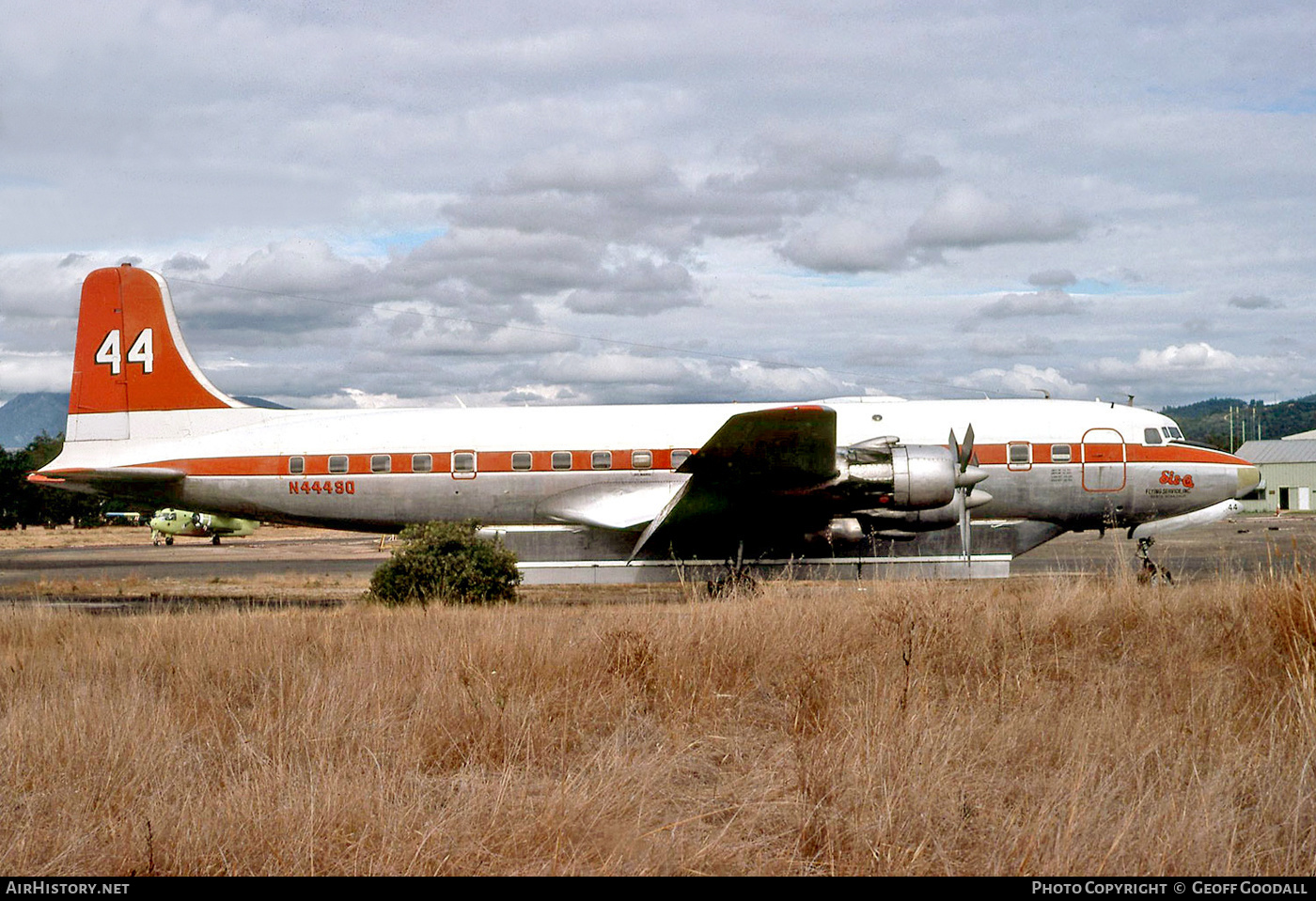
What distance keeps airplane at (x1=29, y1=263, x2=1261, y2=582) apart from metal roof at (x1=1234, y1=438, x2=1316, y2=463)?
80579 millimetres

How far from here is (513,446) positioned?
733 inches

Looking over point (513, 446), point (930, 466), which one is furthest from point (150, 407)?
point (930, 466)

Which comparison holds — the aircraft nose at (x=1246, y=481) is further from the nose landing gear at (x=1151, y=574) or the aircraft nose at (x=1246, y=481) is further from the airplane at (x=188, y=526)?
the airplane at (x=188, y=526)

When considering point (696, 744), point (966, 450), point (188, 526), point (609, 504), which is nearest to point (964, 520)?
point (966, 450)

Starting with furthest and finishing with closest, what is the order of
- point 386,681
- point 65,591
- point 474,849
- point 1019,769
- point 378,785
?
point 65,591 < point 386,681 < point 1019,769 < point 378,785 < point 474,849

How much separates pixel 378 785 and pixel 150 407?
1686 cm

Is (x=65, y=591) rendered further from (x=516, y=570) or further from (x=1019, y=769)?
(x=1019, y=769)

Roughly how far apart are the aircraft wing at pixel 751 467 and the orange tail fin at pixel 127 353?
9.62 meters

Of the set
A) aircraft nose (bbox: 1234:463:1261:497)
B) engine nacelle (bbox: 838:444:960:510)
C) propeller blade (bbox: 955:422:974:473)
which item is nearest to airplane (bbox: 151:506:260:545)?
engine nacelle (bbox: 838:444:960:510)

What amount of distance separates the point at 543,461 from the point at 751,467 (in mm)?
4489

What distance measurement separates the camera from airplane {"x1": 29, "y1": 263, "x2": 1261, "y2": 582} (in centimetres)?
1784

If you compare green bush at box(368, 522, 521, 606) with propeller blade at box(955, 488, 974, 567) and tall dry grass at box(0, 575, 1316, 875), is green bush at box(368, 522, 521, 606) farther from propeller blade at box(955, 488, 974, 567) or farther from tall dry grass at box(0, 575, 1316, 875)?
propeller blade at box(955, 488, 974, 567)

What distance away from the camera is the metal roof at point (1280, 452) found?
88375mm

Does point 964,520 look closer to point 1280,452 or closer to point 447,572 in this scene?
point 447,572
